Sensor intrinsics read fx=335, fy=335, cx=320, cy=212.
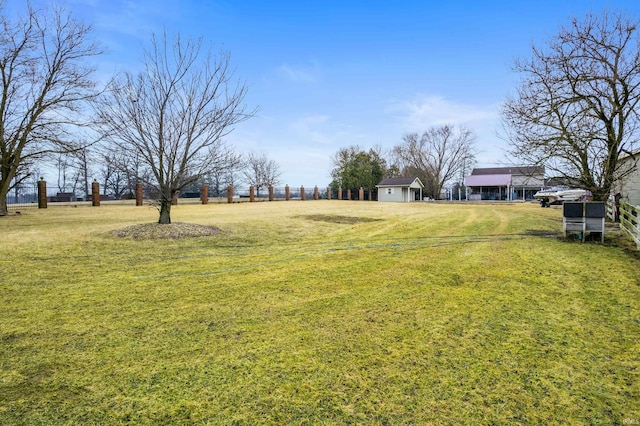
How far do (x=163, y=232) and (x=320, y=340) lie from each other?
6.85 metres

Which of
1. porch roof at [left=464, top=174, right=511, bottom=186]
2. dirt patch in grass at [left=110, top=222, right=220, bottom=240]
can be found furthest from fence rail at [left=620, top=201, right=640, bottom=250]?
porch roof at [left=464, top=174, right=511, bottom=186]

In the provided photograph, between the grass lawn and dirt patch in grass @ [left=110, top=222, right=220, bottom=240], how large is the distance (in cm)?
206

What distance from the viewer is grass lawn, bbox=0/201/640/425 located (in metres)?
2.08

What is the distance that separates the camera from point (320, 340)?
2.95 metres

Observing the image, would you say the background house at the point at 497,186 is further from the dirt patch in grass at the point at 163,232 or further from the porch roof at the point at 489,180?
the dirt patch in grass at the point at 163,232

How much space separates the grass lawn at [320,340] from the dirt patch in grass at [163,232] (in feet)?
6.77

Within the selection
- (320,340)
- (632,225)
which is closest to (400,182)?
(632,225)

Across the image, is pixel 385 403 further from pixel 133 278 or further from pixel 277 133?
pixel 277 133

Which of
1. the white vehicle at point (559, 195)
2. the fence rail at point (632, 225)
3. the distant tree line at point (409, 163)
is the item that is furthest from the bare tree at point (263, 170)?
the fence rail at point (632, 225)

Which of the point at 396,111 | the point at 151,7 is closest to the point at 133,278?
the point at 151,7

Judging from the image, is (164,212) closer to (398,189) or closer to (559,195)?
(559,195)

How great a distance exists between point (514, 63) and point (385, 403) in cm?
1059

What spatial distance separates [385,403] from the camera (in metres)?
2.11

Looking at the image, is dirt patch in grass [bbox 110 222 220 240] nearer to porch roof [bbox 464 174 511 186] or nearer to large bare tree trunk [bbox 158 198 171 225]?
large bare tree trunk [bbox 158 198 171 225]
